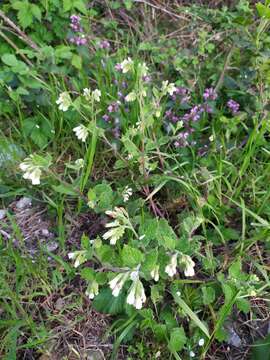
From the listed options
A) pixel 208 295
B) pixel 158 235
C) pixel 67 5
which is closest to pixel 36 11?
pixel 67 5

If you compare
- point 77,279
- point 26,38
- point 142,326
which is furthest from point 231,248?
point 26,38

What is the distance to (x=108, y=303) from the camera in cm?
184

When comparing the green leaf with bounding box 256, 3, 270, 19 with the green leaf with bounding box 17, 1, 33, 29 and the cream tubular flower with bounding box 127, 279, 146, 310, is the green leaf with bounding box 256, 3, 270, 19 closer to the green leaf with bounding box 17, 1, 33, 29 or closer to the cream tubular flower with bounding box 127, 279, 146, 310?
the green leaf with bounding box 17, 1, 33, 29

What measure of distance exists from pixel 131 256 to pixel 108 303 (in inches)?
18.4

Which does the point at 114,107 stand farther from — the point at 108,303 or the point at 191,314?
the point at 191,314

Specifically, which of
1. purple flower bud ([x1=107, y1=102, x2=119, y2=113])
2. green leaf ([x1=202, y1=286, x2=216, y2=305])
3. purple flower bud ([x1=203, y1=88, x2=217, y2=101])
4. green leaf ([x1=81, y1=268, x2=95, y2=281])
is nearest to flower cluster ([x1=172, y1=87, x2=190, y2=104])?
purple flower bud ([x1=203, y1=88, x2=217, y2=101])

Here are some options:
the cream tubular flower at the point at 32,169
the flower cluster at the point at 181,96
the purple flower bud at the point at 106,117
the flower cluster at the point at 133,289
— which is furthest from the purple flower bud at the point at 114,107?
the flower cluster at the point at 133,289

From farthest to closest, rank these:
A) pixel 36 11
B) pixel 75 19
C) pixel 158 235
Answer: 1. pixel 75 19
2. pixel 36 11
3. pixel 158 235

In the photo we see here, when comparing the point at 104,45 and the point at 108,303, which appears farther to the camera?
the point at 104,45

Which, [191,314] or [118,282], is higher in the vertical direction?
[118,282]

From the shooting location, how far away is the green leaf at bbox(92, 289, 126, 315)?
182cm

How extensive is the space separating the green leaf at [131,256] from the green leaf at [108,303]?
42cm

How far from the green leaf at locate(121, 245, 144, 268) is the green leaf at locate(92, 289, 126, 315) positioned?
1.37 feet

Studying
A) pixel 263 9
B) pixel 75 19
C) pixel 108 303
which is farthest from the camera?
pixel 75 19
